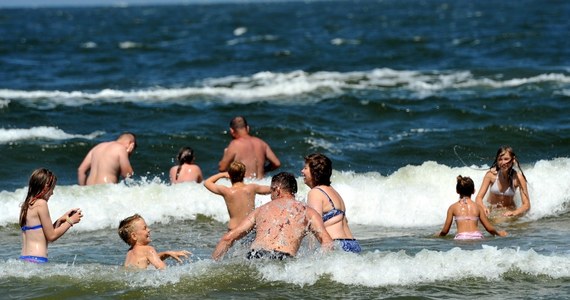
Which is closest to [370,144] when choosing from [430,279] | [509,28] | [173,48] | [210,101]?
[210,101]

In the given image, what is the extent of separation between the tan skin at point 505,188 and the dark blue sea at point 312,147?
13.3 inches

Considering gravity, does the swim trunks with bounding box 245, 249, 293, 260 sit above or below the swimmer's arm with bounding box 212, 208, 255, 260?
below

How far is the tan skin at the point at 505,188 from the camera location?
40.1 ft

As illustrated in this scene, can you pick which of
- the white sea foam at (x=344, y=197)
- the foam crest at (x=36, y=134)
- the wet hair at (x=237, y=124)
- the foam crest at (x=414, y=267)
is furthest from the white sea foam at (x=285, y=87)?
the foam crest at (x=414, y=267)

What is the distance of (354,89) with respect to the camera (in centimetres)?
2567

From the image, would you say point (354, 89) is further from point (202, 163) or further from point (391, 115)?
point (202, 163)

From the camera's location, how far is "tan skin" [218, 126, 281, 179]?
13422 millimetres

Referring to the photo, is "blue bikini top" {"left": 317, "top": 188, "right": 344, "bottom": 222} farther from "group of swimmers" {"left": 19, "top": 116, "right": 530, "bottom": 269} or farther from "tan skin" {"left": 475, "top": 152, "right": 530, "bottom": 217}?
"tan skin" {"left": 475, "top": 152, "right": 530, "bottom": 217}

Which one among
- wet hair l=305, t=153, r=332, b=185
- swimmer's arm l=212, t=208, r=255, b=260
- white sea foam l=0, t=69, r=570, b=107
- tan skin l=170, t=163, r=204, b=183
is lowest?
swimmer's arm l=212, t=208, r=255, b=260

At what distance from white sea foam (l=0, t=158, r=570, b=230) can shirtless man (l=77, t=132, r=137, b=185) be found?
139 millimetres

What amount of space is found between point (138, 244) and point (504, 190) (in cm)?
561

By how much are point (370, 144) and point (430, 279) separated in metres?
9.94

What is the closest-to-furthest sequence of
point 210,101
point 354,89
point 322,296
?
point 322,296
point 210,101
point 354,89

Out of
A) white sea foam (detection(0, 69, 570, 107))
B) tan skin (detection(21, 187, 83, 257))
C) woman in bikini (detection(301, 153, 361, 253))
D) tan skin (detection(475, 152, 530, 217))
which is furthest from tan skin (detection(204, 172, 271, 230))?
white sea foam (detection(0, 69, 570, 107))
